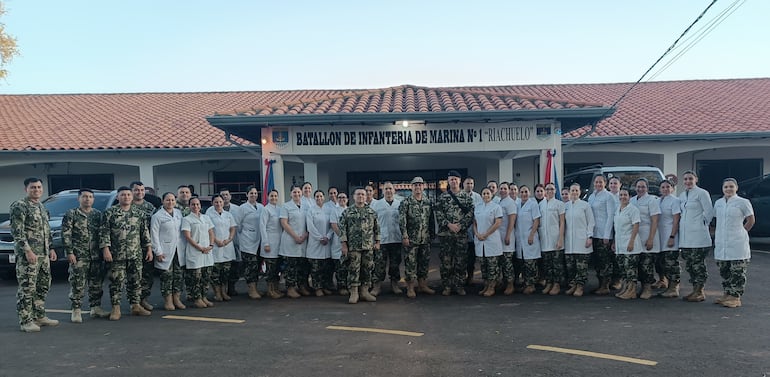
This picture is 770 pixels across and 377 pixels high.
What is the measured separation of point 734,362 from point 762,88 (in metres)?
19.2

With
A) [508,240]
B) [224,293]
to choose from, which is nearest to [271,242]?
[224,293]

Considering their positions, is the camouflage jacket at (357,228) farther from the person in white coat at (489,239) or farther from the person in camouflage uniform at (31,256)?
the person in camouflage uniform at (31,256)

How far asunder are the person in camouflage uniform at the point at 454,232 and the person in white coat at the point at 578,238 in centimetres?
144

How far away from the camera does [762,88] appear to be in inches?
764

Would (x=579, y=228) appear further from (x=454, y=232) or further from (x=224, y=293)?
(x=224, y=293)

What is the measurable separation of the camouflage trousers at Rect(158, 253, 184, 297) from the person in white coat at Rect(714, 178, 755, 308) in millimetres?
7200

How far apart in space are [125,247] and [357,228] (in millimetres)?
3022

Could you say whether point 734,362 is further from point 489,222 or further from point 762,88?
point 762,88

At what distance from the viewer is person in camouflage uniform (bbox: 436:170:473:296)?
7.70 m

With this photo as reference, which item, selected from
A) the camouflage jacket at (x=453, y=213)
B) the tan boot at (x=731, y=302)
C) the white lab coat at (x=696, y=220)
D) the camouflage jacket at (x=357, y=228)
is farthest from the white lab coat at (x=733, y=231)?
the camouflage jacket at (x=357, y=228)

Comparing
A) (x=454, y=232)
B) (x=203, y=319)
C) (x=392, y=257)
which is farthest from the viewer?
(x=392, y=257)

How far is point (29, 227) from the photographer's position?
6137mm

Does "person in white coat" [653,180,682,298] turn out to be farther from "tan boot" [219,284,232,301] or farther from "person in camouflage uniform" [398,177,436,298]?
"tan boot" [219,284,232,301]

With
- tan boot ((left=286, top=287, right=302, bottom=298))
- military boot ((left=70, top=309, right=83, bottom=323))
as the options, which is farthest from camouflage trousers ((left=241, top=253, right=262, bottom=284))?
military boot ((left=70, top=309, right=83, bottom=323))
